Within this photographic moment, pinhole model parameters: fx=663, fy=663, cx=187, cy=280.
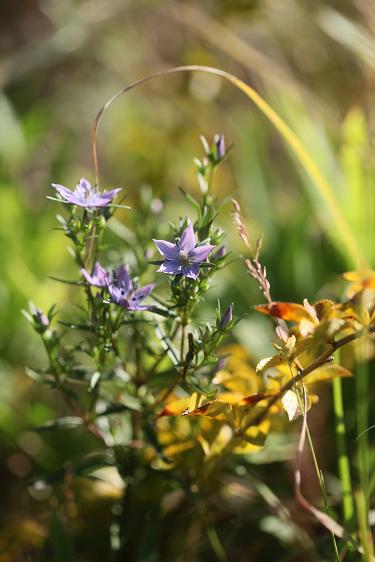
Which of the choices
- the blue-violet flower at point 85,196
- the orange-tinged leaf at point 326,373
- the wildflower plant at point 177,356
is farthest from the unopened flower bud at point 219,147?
the orange-tinged leaf at point 326,373

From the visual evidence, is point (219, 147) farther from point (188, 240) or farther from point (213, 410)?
point (213, 410)

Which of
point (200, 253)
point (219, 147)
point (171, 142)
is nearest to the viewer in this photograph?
point (200, 253)

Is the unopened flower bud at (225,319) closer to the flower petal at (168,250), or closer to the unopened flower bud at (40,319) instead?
the flower petal at (168,250)

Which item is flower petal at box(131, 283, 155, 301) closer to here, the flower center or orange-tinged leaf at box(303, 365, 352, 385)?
the flower center

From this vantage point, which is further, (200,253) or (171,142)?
(171,142)

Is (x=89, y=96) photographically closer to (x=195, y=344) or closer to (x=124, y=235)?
(x=124, y=235)

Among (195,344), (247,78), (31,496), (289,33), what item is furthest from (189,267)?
(247,78)

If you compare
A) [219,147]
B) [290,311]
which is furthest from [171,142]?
[290,311]
